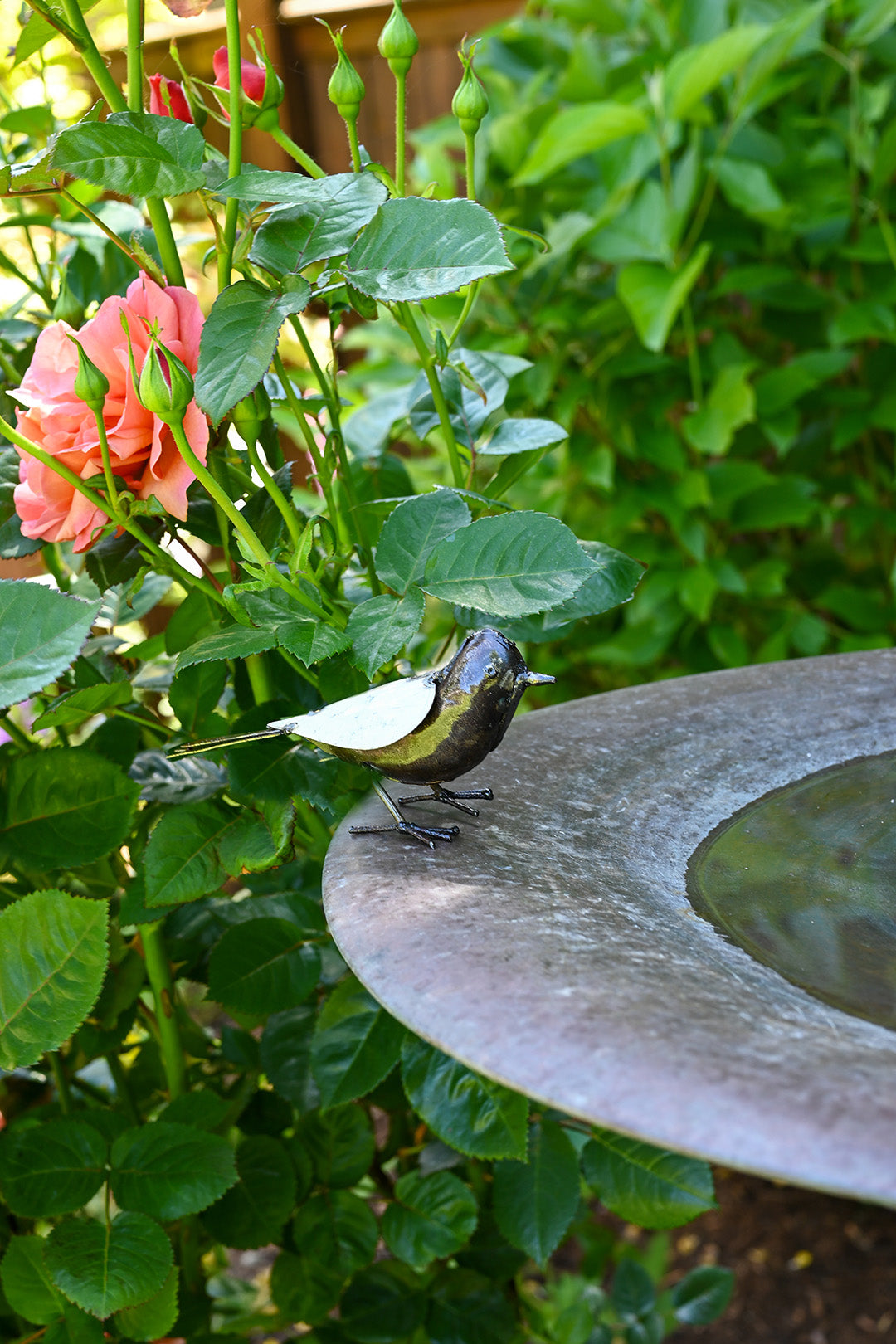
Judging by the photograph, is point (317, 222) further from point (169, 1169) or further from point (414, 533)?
point (169, 1169)

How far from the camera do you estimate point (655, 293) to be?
6.82 feet

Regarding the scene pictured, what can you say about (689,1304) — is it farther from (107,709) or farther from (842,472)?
(842,472)

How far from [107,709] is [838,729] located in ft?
2.00

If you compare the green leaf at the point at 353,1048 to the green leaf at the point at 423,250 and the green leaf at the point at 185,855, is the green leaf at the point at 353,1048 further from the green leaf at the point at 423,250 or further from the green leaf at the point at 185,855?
the green leaf at the point at 423,250

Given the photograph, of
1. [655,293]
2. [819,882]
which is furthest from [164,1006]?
[655,293]

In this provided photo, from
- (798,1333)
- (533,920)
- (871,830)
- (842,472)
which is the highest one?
(533,920)

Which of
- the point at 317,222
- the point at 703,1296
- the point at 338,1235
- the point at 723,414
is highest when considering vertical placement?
the point at 317,222

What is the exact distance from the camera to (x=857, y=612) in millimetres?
2430

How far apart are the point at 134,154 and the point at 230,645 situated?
0.99 ft

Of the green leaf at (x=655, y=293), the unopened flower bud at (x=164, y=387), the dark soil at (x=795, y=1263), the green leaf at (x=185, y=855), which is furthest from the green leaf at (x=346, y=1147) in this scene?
the green leaf at (x=655, y=293)

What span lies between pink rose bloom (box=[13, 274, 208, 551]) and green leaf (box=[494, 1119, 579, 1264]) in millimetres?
628

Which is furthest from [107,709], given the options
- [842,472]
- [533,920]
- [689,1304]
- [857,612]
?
[842,472]

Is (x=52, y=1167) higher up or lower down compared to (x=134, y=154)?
lower down

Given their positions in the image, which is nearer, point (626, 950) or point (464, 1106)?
point (626, 950)
